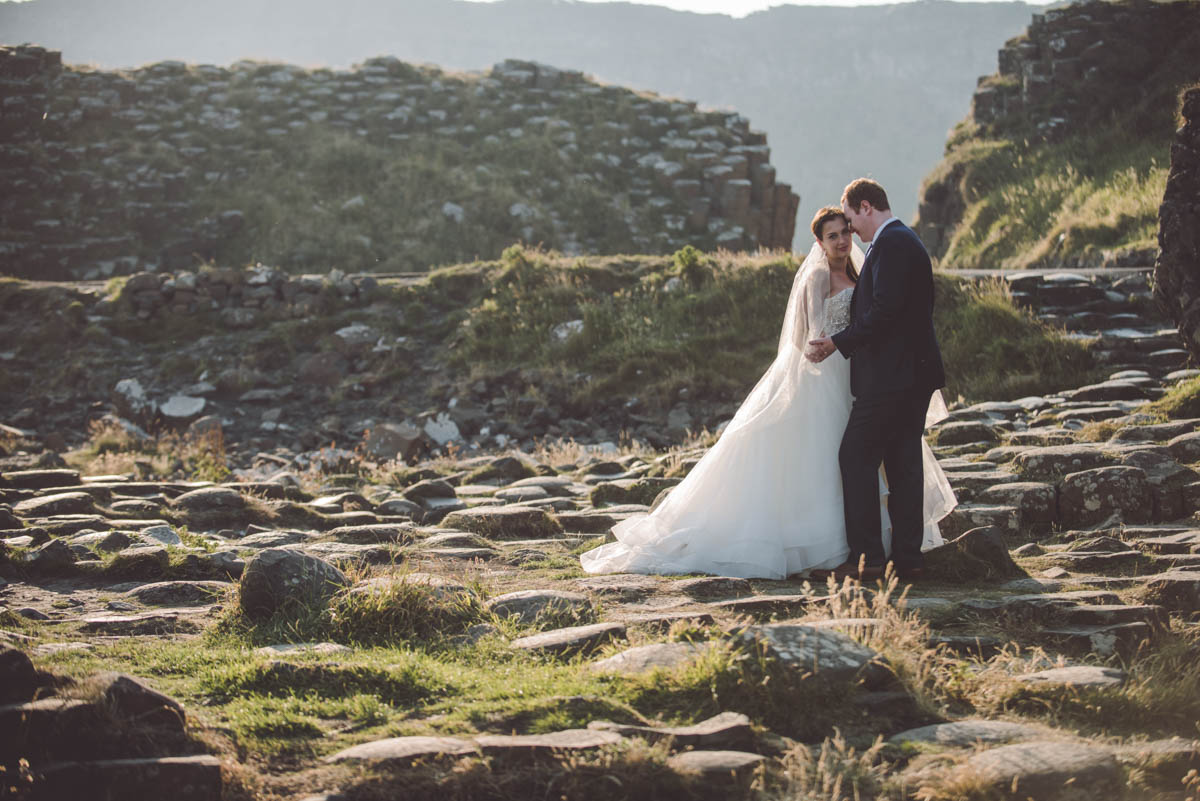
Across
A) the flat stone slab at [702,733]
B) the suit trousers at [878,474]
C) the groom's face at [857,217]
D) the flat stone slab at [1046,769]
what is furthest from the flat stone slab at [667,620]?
the groom's face at [857,217]

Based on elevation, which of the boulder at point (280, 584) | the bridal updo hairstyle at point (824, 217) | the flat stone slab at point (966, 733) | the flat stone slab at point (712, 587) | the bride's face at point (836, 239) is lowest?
the flat stone slab at point (966, 733)

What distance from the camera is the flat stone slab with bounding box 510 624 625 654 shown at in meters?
4.60

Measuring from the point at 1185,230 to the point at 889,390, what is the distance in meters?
4.62

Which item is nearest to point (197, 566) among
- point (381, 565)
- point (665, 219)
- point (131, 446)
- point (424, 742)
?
point (381, 565)

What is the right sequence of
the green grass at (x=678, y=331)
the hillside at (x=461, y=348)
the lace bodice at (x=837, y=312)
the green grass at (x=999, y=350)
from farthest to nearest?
1. the hillside at (x=461, y=348)
2. the green grass at (x=678, y=331)
3. the green grass at (x=999, y=350)
4. the lace bodice at (x=837, y=312)

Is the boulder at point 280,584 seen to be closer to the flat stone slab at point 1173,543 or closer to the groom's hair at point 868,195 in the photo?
the groom's hair at point 868,195

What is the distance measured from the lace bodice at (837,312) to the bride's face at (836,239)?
0.26m

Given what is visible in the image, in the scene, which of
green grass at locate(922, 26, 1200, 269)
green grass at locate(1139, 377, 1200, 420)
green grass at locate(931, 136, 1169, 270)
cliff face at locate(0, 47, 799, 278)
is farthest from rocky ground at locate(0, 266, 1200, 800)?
cliff face at locate(0, 47, 799, 278)

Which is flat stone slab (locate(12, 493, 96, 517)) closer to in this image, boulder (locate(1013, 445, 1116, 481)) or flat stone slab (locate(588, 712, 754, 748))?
flat stone slab (locate(588, 712, 754, 748))

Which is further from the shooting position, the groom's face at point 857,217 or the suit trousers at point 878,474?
the groom's face at point 857,217

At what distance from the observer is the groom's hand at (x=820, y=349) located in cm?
615

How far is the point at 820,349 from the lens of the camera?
6195 mm

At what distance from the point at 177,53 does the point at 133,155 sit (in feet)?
284

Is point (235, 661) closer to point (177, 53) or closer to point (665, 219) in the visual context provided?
point (665, 219)
